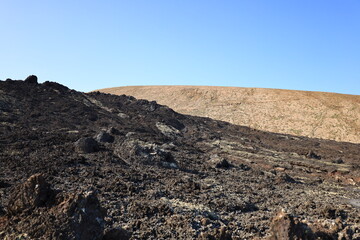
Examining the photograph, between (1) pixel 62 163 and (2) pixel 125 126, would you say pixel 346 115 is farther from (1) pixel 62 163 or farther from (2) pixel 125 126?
(1) pixel 62 163

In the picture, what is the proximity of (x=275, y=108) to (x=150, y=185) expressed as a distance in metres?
54.8

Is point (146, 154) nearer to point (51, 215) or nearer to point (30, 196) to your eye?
point (30, 196)

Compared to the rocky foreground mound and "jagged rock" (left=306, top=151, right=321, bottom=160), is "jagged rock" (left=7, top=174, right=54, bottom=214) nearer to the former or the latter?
the rocky foreground mound

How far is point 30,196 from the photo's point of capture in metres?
5.82

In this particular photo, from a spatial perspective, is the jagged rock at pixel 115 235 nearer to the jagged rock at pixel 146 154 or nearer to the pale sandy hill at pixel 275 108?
the jagged rock at pixel 146 154

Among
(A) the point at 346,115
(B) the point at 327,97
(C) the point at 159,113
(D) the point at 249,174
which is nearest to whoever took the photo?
(D) the point at 249,174

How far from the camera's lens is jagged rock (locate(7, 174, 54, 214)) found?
225 inches

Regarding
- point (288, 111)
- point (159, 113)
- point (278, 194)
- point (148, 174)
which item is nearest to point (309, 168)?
point (278, 194)

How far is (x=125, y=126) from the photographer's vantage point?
29.5 meters

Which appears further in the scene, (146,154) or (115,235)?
(146,154)

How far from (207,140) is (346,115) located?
38147 mm

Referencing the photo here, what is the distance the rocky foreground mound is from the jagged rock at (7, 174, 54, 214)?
21 millimetres

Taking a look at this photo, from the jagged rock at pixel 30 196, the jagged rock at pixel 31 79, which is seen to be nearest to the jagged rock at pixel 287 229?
the jagged rock at pixel 30 196

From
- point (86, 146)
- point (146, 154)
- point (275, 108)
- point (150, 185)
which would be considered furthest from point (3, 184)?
point (275, 108)
